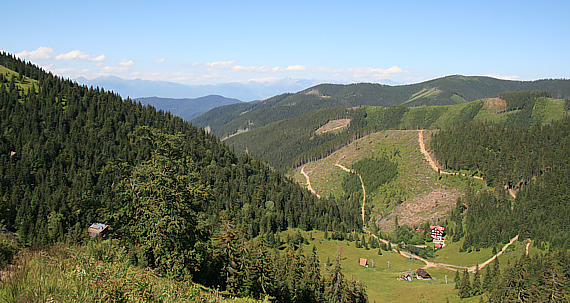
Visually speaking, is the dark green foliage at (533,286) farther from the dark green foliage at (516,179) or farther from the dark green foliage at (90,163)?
the dark green foliage at (90,163)

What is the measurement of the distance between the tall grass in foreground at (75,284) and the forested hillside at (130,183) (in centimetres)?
430

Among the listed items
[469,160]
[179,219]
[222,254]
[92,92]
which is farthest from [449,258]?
[92,92]

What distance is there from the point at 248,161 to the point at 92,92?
78369 mm

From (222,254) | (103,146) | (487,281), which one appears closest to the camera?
(222,254)

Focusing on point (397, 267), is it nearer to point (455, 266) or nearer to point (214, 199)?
point (455, 266)

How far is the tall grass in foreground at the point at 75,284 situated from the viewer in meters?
10.1

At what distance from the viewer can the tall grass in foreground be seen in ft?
33.1

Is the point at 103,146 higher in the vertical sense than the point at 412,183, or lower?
higher

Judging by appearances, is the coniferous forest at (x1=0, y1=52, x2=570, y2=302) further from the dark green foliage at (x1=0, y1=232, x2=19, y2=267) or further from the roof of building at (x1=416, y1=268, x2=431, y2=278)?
the roof of building at (x1=416, y1=268, x2=431, y2=278)

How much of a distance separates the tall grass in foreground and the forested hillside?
14.1 feet

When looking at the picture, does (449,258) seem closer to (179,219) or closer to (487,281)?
(487,281)

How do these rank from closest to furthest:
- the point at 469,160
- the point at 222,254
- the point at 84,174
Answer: the point at 222,254 → the point at 84,174 → the point at 469,160

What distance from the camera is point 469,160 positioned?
582 ft

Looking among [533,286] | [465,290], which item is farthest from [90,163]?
[533,286]
